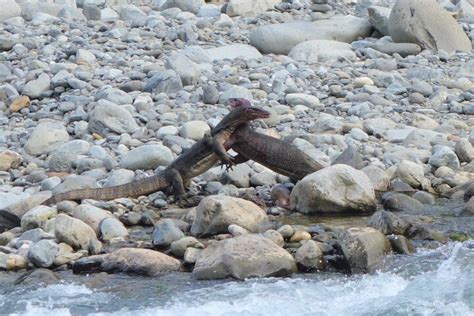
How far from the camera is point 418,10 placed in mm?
16078

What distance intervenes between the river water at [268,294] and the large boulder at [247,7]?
35.4 feet

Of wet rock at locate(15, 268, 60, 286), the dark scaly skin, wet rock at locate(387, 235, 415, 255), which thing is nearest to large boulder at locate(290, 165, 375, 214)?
the dark scaly skin

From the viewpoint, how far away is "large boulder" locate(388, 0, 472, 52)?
52.5ft

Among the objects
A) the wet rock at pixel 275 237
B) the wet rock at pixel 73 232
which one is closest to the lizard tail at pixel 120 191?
the wet rock at pixel 73 232

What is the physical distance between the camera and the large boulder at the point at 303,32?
628 inches

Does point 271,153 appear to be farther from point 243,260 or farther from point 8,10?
point 8,10

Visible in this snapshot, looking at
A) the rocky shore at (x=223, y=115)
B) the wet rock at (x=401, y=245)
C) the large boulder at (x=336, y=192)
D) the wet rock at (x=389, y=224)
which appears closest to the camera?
the wet rock at (x=401, y=245)

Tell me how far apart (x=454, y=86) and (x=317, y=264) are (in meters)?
6.38

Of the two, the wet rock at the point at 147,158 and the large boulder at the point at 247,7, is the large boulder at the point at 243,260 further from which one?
the large boulder at the point at 247,7

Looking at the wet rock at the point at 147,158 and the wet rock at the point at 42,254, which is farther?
the wet rock at the point at 147,158

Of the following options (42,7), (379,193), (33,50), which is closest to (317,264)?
(379,193)

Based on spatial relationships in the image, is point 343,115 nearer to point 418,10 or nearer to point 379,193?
point 379,193

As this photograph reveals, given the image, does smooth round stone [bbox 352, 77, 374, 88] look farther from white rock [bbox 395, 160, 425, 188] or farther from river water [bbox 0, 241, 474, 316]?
river water [bbox 0, 241, 474, 316]

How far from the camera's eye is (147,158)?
1080cm
